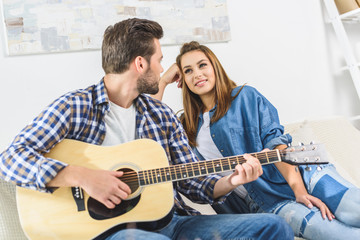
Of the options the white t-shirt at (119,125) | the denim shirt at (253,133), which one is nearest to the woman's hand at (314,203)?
the denim shirt at (253,133)

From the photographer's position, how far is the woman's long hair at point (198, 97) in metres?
1.82

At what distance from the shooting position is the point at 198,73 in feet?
6.01

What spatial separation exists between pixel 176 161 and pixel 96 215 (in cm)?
38

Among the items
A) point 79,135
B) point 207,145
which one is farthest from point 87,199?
point 207,145

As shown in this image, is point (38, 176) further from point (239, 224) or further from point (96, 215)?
point (239, 224)

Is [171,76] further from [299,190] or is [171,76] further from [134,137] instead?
[299,190]

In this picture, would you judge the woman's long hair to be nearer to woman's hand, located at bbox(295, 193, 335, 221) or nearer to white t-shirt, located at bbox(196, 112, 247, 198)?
white t-shirt, located at bbox(196, 112, 247, 198)

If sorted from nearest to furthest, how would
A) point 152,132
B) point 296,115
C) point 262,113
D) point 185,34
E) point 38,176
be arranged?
1. point 38,176
2. point 152,132
3. point 262,113
4. point 185,34
5. point 296,115

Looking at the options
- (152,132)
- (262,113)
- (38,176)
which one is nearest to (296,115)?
(262,113)

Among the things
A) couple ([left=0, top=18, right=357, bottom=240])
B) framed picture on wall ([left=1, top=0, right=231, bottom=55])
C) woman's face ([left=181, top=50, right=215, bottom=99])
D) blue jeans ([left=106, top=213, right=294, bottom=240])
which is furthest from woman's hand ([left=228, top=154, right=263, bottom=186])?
framed picture on wall ([left=1, top=0, right=231, bottom=55])

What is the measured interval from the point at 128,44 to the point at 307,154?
0.72m

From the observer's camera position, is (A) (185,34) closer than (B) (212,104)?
No

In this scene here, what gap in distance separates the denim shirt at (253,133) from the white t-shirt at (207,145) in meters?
0.03

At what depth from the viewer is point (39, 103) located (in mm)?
1782
